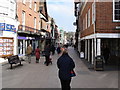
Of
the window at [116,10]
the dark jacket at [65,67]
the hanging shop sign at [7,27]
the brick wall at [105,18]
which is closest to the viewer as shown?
the dark jacket at [65,67]

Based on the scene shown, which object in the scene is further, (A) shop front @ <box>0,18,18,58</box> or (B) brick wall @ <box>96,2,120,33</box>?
(A) shop front @ <box>0,18,18,58</box>

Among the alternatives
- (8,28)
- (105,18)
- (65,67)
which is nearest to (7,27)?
(8,28)

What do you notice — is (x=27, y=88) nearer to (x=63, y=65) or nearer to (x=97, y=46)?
(x=63, y=65)

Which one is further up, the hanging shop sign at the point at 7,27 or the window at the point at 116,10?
the window at the point at 116,10

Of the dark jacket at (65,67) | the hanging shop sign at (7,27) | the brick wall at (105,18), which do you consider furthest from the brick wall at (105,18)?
the hanging shop sign at (7,27)

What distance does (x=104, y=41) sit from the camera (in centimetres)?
2034

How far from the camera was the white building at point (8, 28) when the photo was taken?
1830 centimetres

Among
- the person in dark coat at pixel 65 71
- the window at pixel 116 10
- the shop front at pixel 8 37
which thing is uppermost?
the window at pixel 116 10

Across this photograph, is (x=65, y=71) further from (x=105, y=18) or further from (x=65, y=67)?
(x=105, y=18)

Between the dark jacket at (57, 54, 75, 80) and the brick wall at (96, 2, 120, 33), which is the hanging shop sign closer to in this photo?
the brick wall at (96, 2, 120, 33)

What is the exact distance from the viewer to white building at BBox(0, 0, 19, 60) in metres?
18.3

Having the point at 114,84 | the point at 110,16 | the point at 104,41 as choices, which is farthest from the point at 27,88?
the point at 104,41

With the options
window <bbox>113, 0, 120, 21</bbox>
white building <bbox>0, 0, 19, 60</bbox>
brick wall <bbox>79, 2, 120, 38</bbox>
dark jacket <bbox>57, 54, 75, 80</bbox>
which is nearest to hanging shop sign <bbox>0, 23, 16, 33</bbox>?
white building <bbox>0, 0, 19, 60</bbox>

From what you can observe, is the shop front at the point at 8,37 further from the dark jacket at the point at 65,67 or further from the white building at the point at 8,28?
the dark jacket at the point at 65,67
